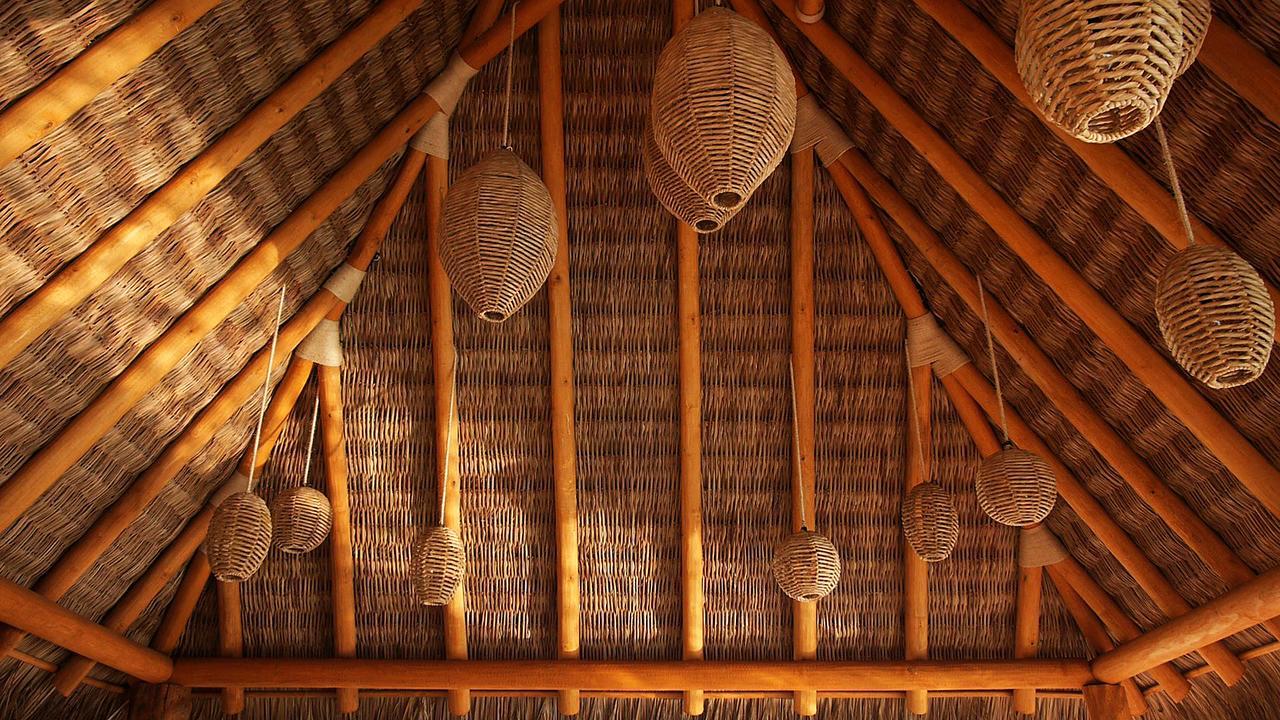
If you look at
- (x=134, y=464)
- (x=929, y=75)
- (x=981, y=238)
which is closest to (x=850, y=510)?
(x=981, y=238)

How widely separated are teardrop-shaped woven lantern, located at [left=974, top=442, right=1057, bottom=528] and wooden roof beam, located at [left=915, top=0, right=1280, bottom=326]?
0.95 m

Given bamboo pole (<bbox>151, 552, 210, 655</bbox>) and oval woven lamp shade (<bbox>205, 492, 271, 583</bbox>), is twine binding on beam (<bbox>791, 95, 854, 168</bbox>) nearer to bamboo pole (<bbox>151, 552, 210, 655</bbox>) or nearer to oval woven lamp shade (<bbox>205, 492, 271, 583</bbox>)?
oval woven lamp shade (<bbox>205, 492, 271, 583</bbox>)

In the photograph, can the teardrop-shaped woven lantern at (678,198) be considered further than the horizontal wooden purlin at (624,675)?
No

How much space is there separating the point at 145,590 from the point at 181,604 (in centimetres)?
39

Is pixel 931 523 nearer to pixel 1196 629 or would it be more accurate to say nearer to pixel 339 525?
pixel 1196 629

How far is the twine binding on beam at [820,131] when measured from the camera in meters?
4.95

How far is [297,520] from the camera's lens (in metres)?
4.66

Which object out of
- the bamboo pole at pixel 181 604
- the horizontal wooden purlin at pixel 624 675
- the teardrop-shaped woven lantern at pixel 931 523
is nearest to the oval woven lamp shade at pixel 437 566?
the horizontal wooden purlin at pixel 624 675

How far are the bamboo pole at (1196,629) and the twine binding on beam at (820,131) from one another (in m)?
2.33

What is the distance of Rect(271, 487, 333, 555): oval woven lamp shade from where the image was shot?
4656 mm

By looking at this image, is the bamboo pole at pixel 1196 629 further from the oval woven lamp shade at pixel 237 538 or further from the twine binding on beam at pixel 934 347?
the oval woven lamp shade at pixel 237 538

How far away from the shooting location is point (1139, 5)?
6.56ft

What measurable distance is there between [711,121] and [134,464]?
3.23 m

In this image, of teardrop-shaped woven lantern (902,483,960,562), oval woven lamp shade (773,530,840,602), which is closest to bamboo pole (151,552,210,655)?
oval woven lamp shade (773,530,840,602)
